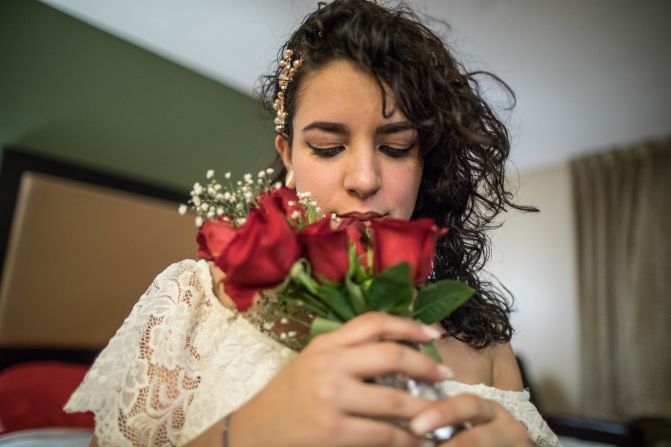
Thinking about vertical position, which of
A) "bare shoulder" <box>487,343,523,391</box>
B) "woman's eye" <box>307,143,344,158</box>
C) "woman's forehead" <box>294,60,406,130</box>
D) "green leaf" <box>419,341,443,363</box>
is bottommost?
"bare shoulder" <box>487,343,523,391</box>

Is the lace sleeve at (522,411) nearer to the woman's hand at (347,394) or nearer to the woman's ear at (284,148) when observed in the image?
the woman's hand at (347,394)

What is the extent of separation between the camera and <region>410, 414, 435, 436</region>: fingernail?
0.46m

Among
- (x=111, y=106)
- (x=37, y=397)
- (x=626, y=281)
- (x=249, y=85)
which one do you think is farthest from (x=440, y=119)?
(x=626, y=281)

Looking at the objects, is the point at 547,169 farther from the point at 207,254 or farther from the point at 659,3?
the point at 207,254

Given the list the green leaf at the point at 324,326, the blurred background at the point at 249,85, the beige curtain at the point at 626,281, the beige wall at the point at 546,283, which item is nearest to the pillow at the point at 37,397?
the blurred background at the point at 249,85

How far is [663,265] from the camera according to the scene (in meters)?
3.89

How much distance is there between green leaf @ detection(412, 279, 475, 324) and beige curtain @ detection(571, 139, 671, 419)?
440 centimetres

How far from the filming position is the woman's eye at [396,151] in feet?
2.70

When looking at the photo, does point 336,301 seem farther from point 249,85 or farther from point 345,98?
point 249,85

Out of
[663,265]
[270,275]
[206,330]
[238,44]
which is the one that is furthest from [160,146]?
[663,265]

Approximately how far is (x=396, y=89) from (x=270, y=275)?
47cm

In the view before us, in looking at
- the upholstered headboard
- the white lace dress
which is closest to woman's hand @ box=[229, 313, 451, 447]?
the white lace dress

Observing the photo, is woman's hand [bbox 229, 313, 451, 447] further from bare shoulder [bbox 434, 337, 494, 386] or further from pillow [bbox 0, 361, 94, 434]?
pillow [bbox 0, 361, 94, 434]

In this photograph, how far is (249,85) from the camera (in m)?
A: 3.21
